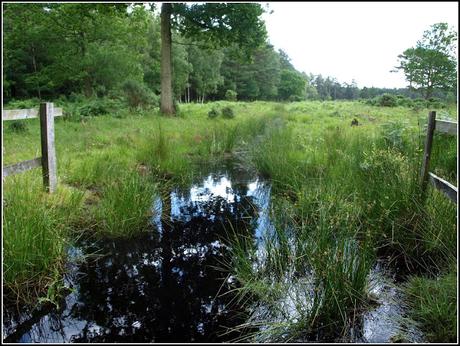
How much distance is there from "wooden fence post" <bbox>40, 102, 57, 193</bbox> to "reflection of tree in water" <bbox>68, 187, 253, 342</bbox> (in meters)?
1.27

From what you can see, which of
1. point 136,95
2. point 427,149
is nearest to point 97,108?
point 136,95

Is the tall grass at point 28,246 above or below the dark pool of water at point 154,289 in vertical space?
above

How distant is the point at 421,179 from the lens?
379 centimetres

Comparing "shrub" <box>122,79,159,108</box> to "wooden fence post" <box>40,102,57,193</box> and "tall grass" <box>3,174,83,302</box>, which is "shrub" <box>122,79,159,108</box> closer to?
"wooden fence post" <box>40,102,57,193</box>

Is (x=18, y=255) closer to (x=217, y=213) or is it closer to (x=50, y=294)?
(x=50, y=294)

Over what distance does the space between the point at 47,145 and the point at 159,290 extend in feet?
8.36

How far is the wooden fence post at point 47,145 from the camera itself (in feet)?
15.1

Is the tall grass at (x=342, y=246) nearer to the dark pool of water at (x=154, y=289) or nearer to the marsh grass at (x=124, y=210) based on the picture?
the dark pool of water at (x=154, y=289)

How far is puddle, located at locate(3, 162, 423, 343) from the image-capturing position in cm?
264

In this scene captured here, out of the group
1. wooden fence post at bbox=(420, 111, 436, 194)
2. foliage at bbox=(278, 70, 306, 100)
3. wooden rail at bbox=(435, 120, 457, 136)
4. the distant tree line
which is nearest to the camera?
wooden rail at bbox=(435, 120, 457, 136)

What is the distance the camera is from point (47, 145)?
4.62 metres

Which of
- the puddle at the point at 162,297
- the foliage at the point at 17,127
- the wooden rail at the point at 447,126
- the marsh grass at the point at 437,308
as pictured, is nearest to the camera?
the marsh grass at the point at 437,308

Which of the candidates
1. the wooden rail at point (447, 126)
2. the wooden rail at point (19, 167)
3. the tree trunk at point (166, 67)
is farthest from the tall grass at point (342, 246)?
the tree trunk at point (166, 67)

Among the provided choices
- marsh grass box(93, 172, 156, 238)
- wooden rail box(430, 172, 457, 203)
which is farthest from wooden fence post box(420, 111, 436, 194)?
marsh grass box(93, 172, 156, 238)
